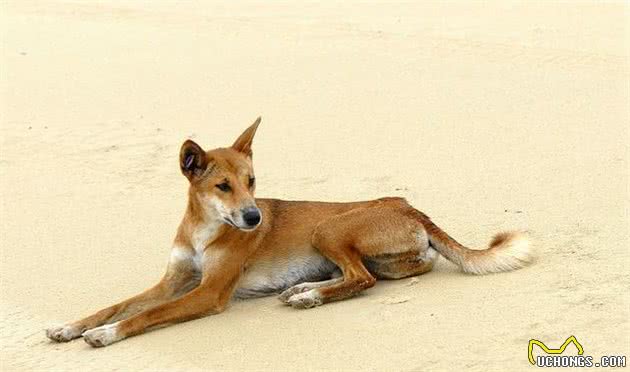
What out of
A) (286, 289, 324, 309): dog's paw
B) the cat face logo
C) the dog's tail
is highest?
the dog's tail

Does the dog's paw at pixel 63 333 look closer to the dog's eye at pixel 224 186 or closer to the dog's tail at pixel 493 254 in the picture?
the dog's eye at pixel 224 186

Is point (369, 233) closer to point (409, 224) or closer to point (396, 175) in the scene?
point (409, 224)

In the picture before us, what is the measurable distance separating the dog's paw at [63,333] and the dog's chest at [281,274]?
0.98m

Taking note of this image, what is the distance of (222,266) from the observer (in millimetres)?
6504

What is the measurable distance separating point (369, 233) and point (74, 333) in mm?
1807

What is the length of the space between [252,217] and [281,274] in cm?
64

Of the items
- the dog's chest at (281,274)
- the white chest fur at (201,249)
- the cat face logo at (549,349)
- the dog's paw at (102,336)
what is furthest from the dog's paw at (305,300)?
the cat face logo at (549,349)

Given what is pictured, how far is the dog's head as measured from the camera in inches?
250

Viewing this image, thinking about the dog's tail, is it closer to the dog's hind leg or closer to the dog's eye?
the dog's hind leg

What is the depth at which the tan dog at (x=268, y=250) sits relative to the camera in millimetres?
6348

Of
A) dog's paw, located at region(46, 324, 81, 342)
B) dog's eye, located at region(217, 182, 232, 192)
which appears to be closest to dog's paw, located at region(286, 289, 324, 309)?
dog's eye, located at region(217, 182, 232, 192)

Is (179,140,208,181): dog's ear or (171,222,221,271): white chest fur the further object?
(171,222,221,271): white chest fur

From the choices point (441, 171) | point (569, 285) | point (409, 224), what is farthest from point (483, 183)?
point (569, 285)

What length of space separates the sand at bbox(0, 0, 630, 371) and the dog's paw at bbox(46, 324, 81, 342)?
0.34ft
